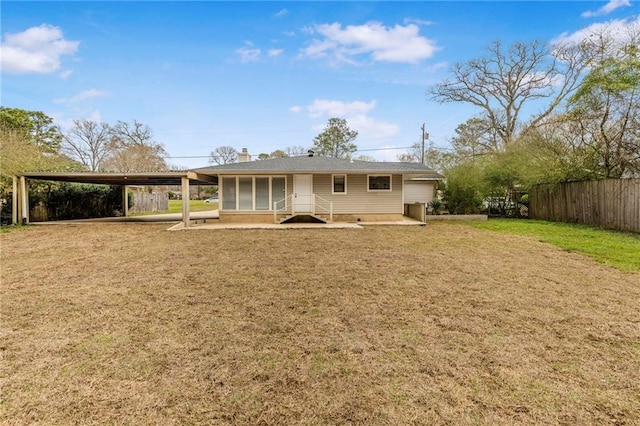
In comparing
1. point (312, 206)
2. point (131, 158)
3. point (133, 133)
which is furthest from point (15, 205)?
point (133, 133)

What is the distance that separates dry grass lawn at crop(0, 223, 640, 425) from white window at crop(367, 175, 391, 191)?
8.15 metres

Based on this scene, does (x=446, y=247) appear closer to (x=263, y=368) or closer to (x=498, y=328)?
(x=498, y=328)

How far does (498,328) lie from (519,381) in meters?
0.99

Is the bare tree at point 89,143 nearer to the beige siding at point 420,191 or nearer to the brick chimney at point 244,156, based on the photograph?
the brick chimney at point 244,156

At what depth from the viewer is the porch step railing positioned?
13.5m

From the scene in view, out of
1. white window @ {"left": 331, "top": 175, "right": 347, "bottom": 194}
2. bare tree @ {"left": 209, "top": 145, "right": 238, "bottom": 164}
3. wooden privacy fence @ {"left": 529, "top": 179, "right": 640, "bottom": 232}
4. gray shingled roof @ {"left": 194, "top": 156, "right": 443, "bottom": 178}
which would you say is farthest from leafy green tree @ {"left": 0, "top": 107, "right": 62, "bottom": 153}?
wooden privacy fence @ {"left": 529, "top": 179, "right": 640, "bottom": 232}

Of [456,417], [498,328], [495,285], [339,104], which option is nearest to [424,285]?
[495,285]

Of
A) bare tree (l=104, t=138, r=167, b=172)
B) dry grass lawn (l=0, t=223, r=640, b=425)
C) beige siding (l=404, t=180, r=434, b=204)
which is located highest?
bare tree (l=104, t=138, r=167, b=172)

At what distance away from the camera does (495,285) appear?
4684 mm

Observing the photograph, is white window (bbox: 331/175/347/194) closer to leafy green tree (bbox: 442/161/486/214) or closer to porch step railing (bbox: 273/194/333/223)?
porch step railing (bbox: 273/194/333/223)

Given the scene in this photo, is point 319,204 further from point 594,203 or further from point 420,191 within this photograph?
point 594,203

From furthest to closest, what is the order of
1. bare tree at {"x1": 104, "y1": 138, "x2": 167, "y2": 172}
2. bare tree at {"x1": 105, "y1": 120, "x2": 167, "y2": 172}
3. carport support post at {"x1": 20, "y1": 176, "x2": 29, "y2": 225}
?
bare tree at {"x1": 105, "y1": 120, "x2": 167, "y2": 172} < bare tree at {"x1": 104, "y1": 138, "x2": 167, "y2": 172} < carport support post at {"x1": 20, "y1": 176, "x2": 29, "y2": 225}

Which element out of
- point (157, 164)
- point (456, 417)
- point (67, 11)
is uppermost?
point (67, 11)

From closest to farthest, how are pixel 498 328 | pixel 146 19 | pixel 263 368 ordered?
pixel 263 368
pixel 498 328
pixel 146 19
